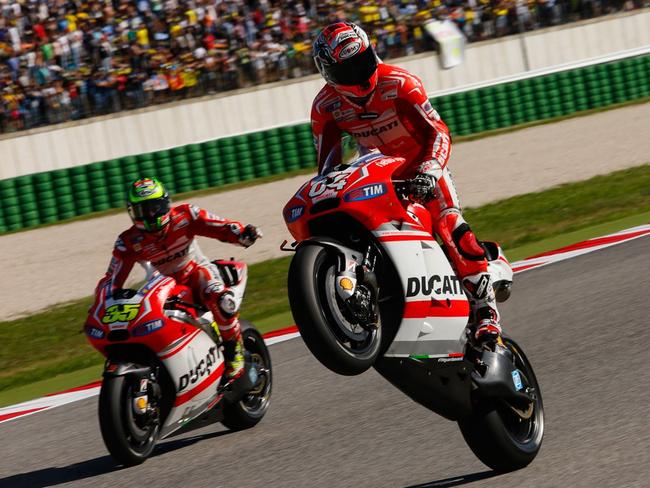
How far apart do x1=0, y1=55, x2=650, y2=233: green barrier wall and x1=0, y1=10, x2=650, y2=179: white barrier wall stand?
8.45 feet

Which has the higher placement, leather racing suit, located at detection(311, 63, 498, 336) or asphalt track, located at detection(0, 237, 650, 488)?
leather racing suit, located at detection(311, 63, 498, 336)

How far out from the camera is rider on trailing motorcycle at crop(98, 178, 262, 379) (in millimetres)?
6852

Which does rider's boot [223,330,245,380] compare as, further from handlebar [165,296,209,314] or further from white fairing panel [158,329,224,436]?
handlebar [165,296,209,314]

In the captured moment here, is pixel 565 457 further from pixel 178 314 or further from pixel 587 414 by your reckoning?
pixel 178 314

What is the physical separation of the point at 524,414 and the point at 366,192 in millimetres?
1431

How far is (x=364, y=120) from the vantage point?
5.24 meters

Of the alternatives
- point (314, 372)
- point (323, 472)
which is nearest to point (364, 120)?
point (323, 472)

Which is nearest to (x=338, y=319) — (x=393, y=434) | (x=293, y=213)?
(x=293, y=213)

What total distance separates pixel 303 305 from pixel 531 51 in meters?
23.9

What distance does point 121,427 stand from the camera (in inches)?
235

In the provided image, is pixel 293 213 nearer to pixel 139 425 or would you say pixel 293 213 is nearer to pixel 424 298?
pixel 424 298

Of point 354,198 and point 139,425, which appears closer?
point 354,198

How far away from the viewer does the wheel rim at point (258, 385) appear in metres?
6.90

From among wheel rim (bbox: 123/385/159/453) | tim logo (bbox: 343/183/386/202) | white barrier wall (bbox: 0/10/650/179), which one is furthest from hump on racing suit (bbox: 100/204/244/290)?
white barrier wall (bbox: 0/10/650/179)
